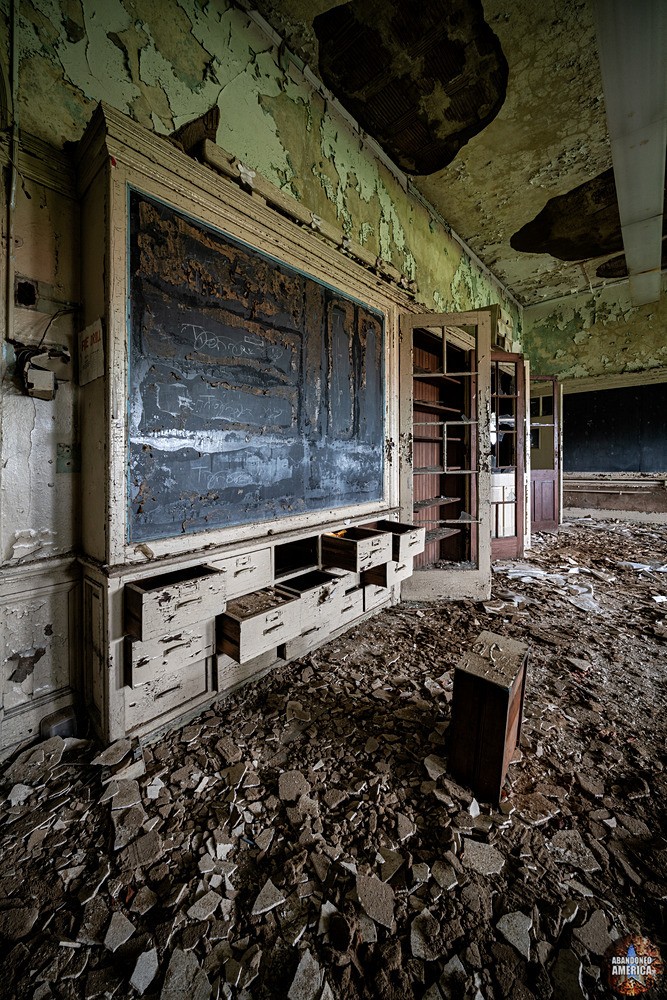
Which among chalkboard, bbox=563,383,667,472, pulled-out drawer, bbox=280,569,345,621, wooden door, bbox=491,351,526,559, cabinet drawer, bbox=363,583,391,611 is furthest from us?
chalkboard, bbox=563,383,667,472

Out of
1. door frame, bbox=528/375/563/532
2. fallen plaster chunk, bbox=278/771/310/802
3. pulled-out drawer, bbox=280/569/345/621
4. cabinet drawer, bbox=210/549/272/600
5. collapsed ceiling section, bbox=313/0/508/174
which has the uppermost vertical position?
collapsed ceiling section, bbox=313/0/508/174

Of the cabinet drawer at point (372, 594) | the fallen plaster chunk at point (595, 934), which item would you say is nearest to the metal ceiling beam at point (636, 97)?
the cabinet drawer at point (372, 594)

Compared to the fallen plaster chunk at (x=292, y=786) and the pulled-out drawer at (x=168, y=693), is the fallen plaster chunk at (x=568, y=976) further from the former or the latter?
the pulled-out drawer at (x=168, y=693)

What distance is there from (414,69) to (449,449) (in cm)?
271

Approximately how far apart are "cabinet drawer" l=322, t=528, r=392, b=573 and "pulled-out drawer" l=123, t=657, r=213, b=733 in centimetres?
85

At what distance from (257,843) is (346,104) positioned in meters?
4.25

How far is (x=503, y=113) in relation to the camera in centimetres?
294

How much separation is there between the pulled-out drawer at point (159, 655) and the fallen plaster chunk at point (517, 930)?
1.26 meters

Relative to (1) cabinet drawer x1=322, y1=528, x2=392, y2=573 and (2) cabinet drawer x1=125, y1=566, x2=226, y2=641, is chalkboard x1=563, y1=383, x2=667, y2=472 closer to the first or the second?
(1) cabinet drawer x1=322, y1=528, x2=392, y2=573

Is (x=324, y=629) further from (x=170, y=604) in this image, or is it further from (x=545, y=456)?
(x=545, y=456)

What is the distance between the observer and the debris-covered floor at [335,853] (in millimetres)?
867

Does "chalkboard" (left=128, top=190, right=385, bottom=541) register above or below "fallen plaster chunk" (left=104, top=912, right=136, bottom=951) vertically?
above

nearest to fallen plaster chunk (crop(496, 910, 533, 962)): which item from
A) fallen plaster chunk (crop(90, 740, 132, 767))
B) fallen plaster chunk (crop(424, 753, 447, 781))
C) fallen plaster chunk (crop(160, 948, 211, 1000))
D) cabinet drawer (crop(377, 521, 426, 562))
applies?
fallen plaster chunk (crop(424, 753, 447, 781))

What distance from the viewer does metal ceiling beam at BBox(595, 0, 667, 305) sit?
5.51ft
